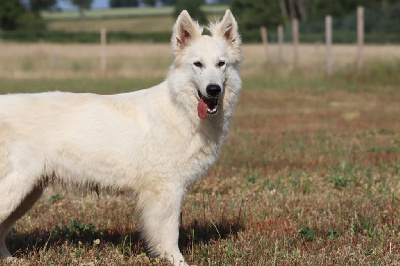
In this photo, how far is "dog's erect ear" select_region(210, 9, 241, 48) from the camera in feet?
15.5

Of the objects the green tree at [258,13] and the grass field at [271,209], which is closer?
the grass field at [271,209]

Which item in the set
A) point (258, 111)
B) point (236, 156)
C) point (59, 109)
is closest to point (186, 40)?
point (59, 109)

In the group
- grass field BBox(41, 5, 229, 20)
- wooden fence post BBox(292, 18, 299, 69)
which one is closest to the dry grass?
wooden fence post BBox(292, 18, 299, 69)

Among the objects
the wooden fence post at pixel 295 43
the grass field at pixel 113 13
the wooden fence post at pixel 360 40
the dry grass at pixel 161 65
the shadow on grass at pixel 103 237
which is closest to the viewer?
the shadow on grass at pixel 103 237

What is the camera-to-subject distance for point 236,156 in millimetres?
9172

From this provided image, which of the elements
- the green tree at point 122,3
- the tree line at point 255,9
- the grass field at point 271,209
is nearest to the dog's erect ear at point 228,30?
the grass field at point 271,209

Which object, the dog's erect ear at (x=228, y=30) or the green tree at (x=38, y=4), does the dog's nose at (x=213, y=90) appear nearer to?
the dog's erect ear at (x=228, y=30)

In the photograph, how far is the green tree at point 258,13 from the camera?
65.7m

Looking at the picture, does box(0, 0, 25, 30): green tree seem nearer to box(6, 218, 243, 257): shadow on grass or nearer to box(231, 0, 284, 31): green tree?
box(231, 0, 284, 31): green tree

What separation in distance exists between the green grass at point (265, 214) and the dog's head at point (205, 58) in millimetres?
1317

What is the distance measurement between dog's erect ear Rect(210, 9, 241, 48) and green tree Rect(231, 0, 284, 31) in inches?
2397

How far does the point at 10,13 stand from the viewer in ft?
198

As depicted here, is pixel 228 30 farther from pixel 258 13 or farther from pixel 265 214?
pixel 258 13

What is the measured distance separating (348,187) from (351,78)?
1617cm
